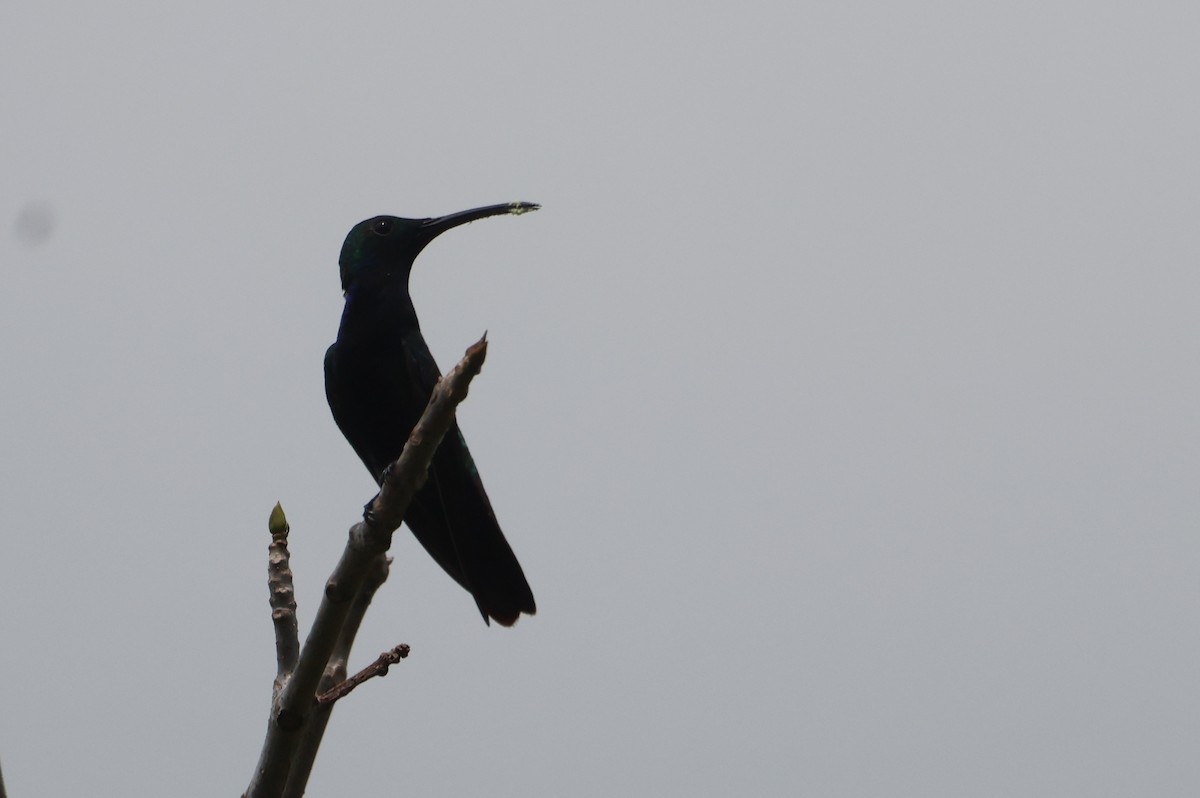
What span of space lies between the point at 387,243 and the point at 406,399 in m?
0.97

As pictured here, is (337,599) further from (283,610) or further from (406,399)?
(406,399)

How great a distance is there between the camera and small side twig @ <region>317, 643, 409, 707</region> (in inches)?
142

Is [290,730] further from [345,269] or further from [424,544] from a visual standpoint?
[345,269]

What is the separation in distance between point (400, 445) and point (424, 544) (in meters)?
0.48

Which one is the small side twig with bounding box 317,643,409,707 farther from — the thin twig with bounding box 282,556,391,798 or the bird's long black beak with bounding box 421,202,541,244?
the bird's long black beak with bounding box 421,202,541,244

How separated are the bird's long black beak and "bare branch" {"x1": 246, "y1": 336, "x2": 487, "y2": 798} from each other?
255 cm

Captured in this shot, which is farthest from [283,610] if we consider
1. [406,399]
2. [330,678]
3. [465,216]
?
[465,216]

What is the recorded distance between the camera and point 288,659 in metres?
3.59

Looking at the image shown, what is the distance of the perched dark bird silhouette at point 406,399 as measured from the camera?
17.8 feet

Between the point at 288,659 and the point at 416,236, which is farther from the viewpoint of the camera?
the point at 416,236

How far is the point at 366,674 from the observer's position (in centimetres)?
367

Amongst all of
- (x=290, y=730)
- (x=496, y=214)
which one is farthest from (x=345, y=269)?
(x=290, y=730)

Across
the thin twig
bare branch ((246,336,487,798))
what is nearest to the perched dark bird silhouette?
the thin twig

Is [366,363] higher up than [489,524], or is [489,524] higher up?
[366,363]
